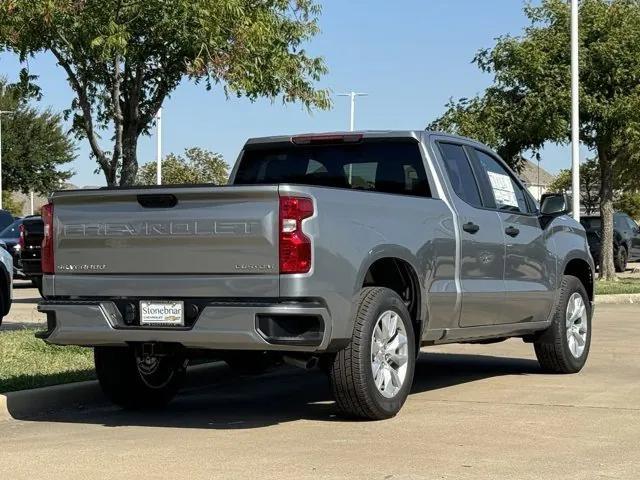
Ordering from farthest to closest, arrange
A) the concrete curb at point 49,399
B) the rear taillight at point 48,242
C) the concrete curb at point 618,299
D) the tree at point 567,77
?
the tree at point 567,77 < the concrete curb at point 618,299 < the concrete curb at point 49,399 < the rear taillight at point 48,242

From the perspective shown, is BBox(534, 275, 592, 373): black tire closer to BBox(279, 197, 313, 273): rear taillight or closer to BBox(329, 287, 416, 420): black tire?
BBox(329, 287, 416, 420): black tire

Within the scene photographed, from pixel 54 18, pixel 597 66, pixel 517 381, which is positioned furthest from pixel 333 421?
pixel 597 66

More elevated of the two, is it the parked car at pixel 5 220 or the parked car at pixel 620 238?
the parked car at pixel 5 220

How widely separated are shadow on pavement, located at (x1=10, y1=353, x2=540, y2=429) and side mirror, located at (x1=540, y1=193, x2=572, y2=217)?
1.59m

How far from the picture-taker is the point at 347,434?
789cm

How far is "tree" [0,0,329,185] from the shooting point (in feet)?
42.4

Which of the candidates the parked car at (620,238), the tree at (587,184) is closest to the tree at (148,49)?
the parked car at (620,238)

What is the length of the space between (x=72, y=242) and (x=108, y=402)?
185 cm

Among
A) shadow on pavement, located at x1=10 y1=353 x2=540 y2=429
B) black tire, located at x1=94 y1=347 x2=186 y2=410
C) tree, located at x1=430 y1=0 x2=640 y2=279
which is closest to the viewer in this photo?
shadow on pavement, located at x1=10 y1=353 x2=540 y2=429

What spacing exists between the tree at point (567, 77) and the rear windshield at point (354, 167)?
Result: 1544cm

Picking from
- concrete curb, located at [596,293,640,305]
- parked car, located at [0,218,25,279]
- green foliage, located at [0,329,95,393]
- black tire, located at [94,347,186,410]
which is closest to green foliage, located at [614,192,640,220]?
parked car, located at [0,218,25,279]

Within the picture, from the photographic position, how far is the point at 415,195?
31.2ft

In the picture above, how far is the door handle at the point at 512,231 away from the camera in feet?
33.1

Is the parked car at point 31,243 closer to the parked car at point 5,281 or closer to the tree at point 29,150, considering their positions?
the parked car at point 5,281
